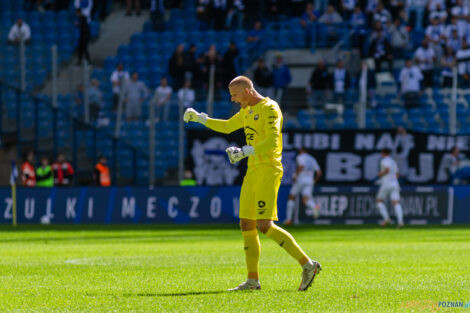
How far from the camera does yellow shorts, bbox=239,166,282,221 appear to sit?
918 cm

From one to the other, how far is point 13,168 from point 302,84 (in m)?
Answer: 10.2

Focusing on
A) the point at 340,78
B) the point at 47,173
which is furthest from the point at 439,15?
the point at 47,173

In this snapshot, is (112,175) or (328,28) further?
(328,28)

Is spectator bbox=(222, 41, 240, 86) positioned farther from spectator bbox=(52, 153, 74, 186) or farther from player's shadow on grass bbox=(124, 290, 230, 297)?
player's shadow on grass bbox=(124, 290, 230, 297)

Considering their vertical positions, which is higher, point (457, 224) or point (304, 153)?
point (304, 153)

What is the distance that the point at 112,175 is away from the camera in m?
26.9

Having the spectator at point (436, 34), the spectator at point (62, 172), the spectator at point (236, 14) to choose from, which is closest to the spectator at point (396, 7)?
the spectator at point (436, 34)

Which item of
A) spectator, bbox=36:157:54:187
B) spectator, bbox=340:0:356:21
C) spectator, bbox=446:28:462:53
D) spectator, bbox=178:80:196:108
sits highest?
spectator, bbox=340:0:356:21

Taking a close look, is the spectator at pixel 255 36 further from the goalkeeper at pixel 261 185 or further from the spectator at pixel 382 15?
the goalkeeper at pixel 261 185

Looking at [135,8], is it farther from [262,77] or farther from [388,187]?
[388,187]

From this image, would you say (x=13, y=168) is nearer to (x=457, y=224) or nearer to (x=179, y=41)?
(x=179, y=41)

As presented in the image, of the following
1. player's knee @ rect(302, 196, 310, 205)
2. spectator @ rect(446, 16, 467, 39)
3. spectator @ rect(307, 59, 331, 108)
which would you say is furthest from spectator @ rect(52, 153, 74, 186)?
spectator @ rect(446, 16, 467, 39)

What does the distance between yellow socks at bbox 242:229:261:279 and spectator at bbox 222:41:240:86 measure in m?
19.3

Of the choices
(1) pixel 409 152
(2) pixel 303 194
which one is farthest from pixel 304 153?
(1) pixel 409 152
